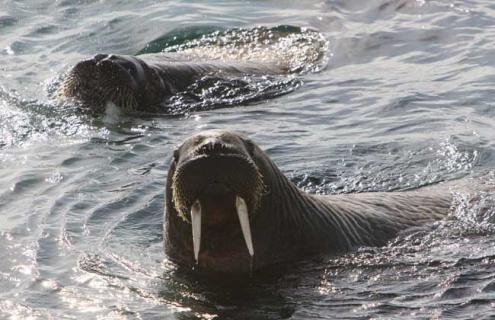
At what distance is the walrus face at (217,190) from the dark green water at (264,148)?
0.44 metres

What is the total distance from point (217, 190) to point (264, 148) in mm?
4519

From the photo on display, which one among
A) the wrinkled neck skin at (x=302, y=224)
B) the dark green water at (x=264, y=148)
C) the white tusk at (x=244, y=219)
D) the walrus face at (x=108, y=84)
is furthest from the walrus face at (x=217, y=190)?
the walrus face at (x=108, y=84)

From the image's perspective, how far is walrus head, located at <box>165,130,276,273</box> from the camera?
7328 mm

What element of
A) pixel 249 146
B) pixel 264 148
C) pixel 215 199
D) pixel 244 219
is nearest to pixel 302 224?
pixel 249 146

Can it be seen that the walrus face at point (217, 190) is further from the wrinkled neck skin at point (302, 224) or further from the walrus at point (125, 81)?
the walrus at point (125, 81)

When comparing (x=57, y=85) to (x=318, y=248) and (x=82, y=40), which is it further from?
(x=318, y=248)

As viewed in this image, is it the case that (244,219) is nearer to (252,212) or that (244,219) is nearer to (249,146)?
(252,212)

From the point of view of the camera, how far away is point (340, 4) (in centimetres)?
1816

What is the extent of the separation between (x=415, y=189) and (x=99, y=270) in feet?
10.7

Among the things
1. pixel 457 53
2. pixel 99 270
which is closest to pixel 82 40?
pixel 457 53

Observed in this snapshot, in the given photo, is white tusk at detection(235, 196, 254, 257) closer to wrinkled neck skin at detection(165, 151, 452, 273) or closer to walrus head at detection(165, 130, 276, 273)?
walrus head at detection(165, 130, 276, 273)

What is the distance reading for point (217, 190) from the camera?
24.0 ft

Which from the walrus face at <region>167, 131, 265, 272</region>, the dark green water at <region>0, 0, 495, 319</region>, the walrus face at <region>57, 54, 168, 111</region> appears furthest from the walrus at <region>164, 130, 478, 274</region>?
the walrus face at <region>57, 54, 168, 111</region>

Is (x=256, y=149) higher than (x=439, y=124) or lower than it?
higher
